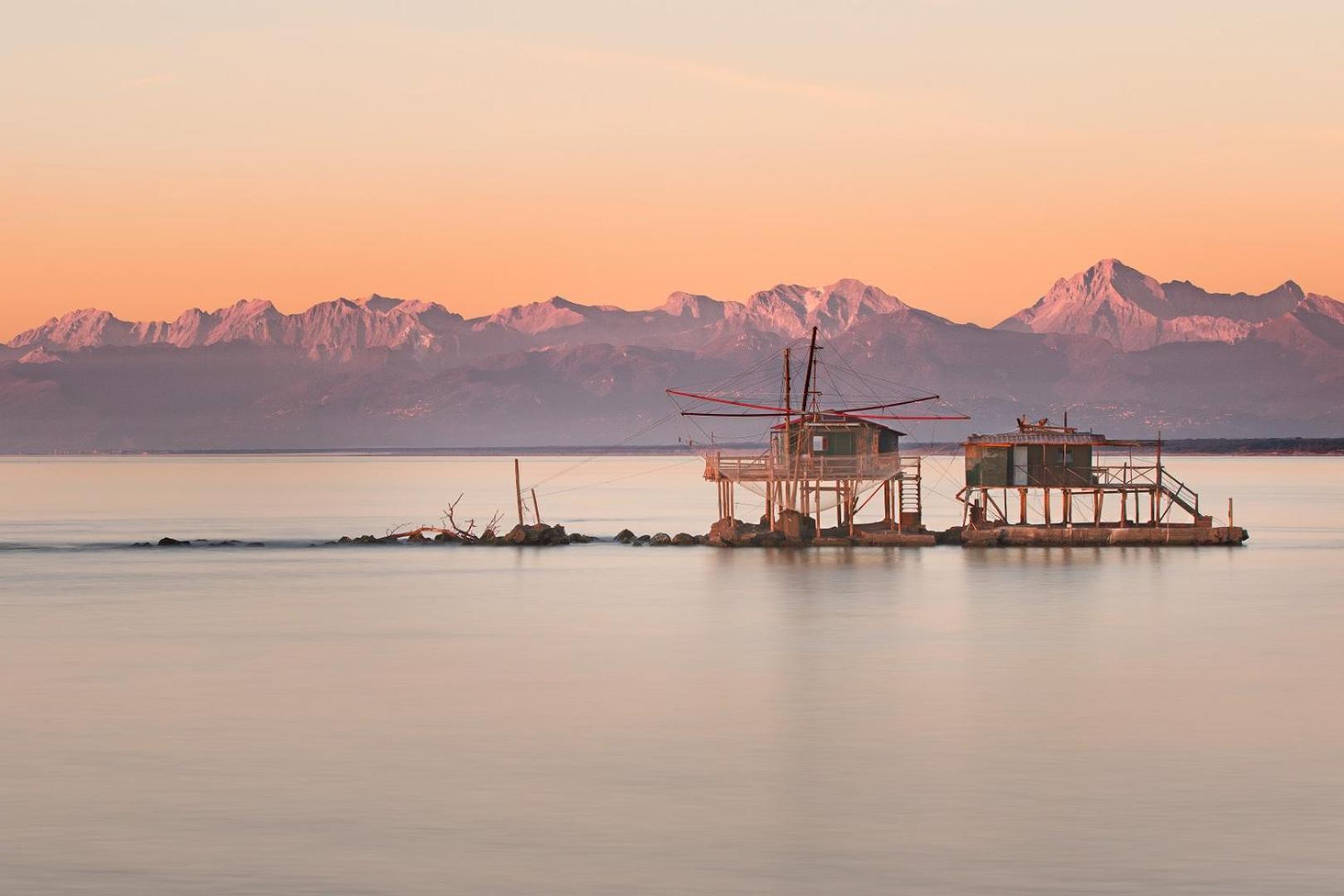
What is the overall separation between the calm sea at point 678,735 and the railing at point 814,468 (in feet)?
41.6

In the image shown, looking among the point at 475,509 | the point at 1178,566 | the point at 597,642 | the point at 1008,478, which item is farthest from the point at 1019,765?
the point at 475,509

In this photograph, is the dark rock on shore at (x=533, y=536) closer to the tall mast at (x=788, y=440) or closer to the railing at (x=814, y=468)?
the railing at (x=814, y=468)

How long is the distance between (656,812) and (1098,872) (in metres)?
6.99

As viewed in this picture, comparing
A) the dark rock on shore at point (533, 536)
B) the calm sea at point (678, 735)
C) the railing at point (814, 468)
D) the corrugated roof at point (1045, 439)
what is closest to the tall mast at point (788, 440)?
the railing at point (814, 468)

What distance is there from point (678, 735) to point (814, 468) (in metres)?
52.4

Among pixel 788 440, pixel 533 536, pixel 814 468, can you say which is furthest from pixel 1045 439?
pixel 533 536

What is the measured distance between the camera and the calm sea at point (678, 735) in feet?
82.4

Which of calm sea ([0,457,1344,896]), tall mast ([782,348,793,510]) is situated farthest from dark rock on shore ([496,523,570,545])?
calm sea ([0,457,1344,896])

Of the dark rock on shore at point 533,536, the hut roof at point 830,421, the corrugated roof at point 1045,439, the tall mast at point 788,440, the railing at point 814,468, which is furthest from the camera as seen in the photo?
Result: the dark rock on shore at point 533,536

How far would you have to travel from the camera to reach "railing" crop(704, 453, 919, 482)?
8706 centimetres

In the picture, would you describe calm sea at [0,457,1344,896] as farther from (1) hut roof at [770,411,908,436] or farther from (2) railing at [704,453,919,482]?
(1) hut roof at [770,411,908,436]

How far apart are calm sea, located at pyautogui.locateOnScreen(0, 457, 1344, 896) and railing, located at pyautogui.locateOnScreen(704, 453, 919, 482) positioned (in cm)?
1268

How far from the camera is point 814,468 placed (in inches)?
3455

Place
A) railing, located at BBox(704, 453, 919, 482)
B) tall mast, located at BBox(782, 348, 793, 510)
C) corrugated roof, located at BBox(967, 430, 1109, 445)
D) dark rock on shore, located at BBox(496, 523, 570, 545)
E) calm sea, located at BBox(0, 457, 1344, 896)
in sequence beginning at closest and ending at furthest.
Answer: calm sea, located at BBox(0, 457, 1344, 896), railing, located at BBox(704, 453, 919, 482), corrugated roof, located at BBox(967, 430, 1109, 445), tall mast, located at BBox(782, 348, 793, 510), dark rock on shore, located at BBox(496, 523, 570, 545)
